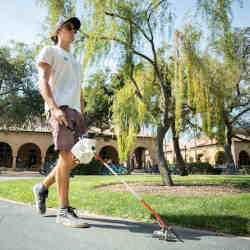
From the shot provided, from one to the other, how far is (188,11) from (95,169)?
18229 millimetres

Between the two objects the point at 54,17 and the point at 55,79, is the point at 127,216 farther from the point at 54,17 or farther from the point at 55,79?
the point at 54,17

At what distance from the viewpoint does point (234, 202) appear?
14.7 ft

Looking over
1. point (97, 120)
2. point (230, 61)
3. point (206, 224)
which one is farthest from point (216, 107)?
point (97, 120)

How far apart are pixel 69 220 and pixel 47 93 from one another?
1396mm

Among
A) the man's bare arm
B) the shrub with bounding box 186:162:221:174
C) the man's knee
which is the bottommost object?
the shrub with bounding box 186:162:221:174

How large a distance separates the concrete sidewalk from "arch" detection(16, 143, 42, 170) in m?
31.6

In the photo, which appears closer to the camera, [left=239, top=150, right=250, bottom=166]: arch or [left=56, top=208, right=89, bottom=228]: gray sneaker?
[left=56, top=208, right=89, bottom=228]: gray sneaker

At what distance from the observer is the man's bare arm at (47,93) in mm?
2700

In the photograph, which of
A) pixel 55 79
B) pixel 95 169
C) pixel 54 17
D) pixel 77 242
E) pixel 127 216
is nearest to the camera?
pixel 77 242

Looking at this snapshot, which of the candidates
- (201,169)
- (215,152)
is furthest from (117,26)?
(215,152)

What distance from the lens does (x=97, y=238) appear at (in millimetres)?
2357

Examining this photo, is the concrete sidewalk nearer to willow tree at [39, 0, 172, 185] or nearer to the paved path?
the paved path

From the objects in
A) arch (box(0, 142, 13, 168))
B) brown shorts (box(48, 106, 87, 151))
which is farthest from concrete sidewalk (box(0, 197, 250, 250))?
arch (box(0, 142, 13, 168))

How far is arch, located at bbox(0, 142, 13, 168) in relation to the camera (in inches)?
1218
